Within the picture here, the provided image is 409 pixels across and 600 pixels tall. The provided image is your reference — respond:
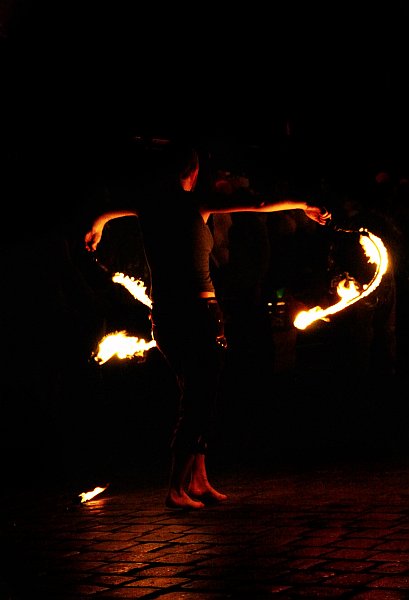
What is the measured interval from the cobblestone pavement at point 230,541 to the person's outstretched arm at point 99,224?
1739mm

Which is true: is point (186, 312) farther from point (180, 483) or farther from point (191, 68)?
point (191, 68)

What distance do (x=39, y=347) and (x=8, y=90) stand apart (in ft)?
8.97

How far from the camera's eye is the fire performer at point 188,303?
18.3 feet

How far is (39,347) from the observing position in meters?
8.63

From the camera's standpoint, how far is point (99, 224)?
6.07 m

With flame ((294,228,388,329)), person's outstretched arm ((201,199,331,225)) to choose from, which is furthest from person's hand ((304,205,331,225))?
flame ((294,228,388,329))

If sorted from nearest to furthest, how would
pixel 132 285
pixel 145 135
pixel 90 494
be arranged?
pixel 132 285
pixel 90 494
pixel 145 135

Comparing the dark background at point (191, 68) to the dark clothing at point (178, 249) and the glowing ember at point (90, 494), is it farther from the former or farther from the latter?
the glowing ember at point (90, 494)

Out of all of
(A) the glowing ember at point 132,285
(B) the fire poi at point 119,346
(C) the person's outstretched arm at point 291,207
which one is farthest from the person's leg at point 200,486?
(C) the person's outstretched arm at point 291,207

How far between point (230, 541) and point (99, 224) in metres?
2.42

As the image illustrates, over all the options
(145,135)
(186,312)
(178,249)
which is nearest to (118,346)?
(186,312)

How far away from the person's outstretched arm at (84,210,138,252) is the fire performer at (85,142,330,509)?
0.17 meters

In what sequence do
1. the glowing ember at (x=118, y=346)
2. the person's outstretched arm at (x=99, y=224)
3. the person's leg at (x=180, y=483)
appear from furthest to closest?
the glowing ember at (x=118, y=346)
the person's outstretched arm at (x=99, y=224)
the person's leg at (x=180, y=483)

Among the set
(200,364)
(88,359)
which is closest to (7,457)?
(88,359)
